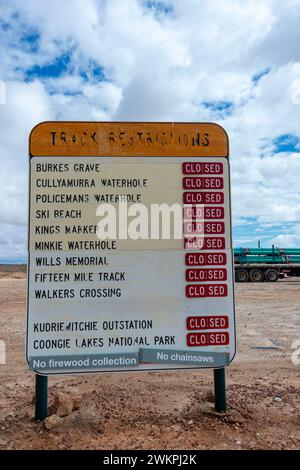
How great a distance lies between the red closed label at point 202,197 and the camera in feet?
13.6

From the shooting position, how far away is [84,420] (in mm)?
3832

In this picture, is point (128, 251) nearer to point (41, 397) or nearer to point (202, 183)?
point (202, 183)

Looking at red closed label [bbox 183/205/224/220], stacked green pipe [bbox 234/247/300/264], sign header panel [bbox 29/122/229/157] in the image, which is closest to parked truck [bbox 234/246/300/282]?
stacked green pipe [bbox 234/247/300/264]

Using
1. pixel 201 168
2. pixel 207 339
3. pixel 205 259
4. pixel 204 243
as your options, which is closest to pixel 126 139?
pixel 201 168

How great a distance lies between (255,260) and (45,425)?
25.4 m

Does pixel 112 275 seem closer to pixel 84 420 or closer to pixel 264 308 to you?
pixel 84 420

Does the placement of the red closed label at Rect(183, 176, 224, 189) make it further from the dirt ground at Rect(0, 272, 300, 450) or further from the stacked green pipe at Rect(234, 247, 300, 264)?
the stacked green pipe at Rect(234, 247, 300, 264)

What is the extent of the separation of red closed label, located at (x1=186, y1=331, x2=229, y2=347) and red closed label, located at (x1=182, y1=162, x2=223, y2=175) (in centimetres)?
180

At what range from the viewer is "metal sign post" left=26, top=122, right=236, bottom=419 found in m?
3.86

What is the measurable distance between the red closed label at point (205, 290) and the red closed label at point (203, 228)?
0.59 m

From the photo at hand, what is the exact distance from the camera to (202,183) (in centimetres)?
420
